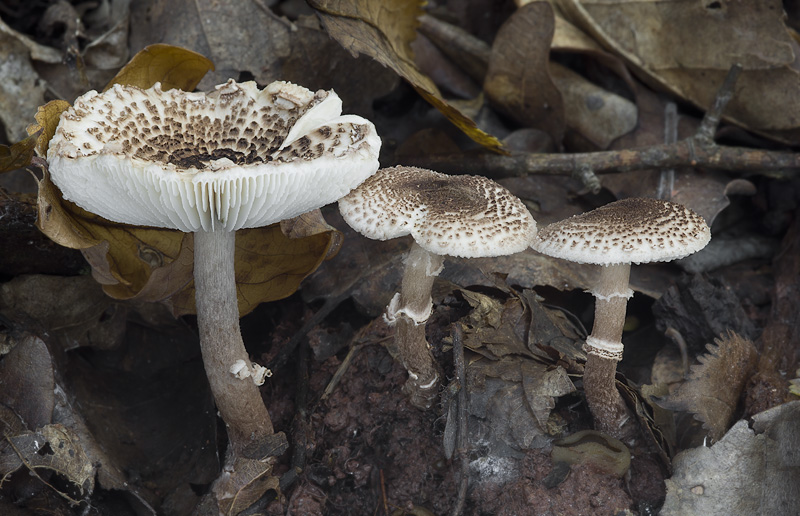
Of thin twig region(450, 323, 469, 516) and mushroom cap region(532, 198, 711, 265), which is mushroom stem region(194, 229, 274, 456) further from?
mushroom cap region(532, 198, 711, 265)

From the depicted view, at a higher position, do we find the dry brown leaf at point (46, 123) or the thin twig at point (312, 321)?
the dry brown leaf at point (46, 123)

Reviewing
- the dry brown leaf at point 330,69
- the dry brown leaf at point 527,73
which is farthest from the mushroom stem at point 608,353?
the dry brown leaf at point 330,69

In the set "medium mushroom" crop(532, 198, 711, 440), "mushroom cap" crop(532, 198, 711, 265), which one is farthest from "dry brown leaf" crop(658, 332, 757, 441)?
"mushroom cap" crop(532, 198, 711, 265)

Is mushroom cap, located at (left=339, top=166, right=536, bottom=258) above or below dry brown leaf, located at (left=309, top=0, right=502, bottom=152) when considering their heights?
below

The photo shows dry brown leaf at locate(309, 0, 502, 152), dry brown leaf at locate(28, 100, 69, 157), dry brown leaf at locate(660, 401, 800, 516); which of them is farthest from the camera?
dry brown leaf at locate(309, 0, 502, 152)

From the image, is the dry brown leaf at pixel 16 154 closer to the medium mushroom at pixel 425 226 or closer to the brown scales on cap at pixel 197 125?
the brown scales on cap at pixel 197 125
